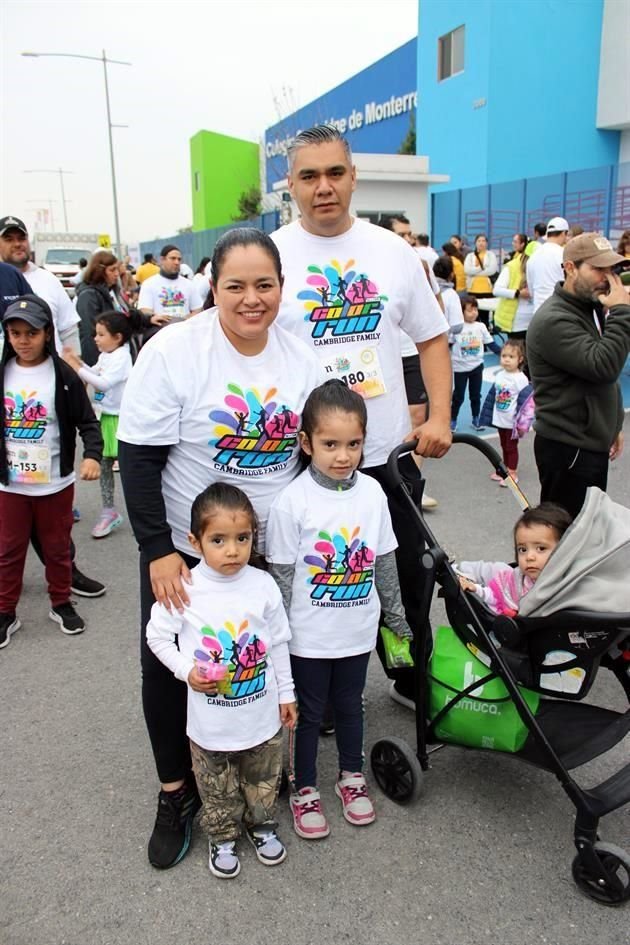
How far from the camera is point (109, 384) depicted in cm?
554

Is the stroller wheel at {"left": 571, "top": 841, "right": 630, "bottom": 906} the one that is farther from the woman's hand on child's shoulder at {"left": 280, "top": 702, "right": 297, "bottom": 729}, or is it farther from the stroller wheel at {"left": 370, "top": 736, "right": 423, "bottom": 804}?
the woman's hand on child's shoulder at {"left": 280, "top": 702, "right": 297, "bottom": 729}

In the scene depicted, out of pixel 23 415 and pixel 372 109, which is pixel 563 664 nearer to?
→ pixel 23 415

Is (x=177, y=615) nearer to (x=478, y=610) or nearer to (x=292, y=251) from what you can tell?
(x=478, y=610)

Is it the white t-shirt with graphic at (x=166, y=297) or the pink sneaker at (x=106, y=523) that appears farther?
the white t-shirt with graphic at (x=166, y=297)

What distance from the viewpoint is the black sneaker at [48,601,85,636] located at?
13.3 feet

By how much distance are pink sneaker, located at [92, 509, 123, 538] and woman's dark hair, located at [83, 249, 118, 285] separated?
99.1 inches

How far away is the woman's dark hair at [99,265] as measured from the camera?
6938 millimetres

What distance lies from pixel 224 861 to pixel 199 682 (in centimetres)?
63

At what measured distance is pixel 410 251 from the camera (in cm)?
279

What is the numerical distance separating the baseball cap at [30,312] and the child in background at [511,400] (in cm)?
367

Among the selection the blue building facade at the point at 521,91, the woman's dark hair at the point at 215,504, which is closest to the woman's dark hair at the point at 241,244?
the woman's dark hair at the point at 215,504

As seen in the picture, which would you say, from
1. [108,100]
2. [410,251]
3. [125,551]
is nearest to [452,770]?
[410,251]

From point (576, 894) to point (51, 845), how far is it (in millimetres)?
1676

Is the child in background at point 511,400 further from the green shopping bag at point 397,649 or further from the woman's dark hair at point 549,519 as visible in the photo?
the green shopping bag at point 397,649
